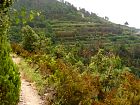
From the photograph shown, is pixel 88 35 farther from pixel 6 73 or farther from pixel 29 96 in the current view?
pixel 6 73

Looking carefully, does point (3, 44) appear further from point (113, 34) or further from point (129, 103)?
point (113, 34)

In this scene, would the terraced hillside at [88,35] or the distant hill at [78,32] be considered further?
the distant hill at [78,32]

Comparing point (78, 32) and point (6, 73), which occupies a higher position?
point (6, 73)

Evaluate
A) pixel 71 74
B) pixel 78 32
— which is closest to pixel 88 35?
pixel 78 32

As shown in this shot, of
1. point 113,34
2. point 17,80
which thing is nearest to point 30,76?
point 17,80

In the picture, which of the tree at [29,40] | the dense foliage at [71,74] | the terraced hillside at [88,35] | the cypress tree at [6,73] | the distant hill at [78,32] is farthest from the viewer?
the distant hill at [78,32]

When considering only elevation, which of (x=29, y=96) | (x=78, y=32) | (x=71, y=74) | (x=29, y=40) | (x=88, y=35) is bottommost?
(x=88, y=35)

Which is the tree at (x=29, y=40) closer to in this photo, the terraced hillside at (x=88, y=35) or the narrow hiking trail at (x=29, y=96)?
the narrow hiking trail at (x=29, y=96)

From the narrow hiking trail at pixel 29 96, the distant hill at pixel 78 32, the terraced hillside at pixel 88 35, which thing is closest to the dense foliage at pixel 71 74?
the narrow hiking trail at pixel 29 96

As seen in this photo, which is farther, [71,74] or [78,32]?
[78,32]

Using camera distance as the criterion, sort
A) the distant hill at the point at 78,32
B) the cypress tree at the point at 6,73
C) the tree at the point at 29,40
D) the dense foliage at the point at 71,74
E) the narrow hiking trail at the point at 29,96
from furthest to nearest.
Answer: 1. the distant hill at the point at 78,32
2. the tree at the point at 29,40
3. the narrow hiking trail at the point at 29,96
4. the dense foliage at the point at 71,74
5. the cypress tree at the point at 6,73

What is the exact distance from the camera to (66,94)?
9312 millimetres

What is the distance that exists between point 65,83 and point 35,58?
7.71 m

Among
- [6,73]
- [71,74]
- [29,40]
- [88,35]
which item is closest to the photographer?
[6,73]
